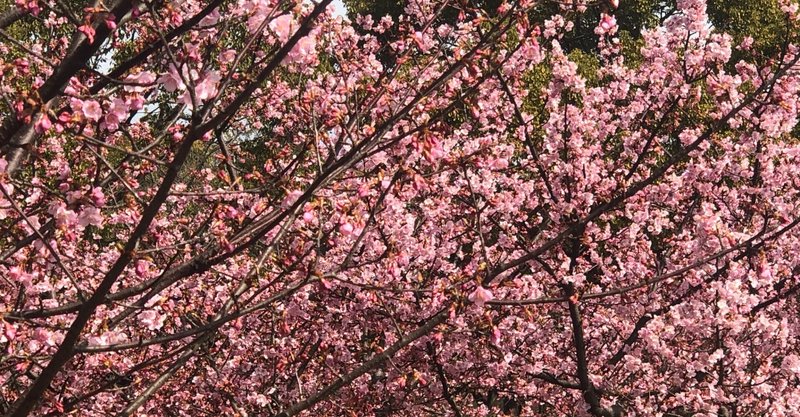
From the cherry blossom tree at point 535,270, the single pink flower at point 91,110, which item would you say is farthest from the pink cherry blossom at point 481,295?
the single pink flower at point 91,110

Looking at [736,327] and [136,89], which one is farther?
[736,327]

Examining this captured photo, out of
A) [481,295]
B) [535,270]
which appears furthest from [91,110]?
[535,270]

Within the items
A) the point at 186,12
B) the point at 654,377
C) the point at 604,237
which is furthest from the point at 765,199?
the point at 186,12

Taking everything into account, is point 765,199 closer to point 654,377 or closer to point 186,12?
point 654,377

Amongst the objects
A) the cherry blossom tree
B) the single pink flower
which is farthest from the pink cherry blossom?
the single pink flower

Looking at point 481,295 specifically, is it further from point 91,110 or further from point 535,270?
point 535,270

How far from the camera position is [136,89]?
12.3ft

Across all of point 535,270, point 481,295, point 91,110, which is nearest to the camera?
point 91,110

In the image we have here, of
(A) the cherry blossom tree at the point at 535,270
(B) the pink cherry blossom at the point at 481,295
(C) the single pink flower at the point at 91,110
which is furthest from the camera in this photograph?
(A) the cherry blossom tree at the point at 535,270

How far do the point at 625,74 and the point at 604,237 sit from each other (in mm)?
1769

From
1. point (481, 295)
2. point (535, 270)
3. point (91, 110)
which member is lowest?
point (481, 295)

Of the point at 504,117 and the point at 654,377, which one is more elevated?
the point at 504,117

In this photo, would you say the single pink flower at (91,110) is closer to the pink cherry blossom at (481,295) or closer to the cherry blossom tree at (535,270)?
the pink cherry blossom at (481,295)

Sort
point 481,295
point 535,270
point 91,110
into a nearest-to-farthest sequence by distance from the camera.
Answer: point 91,110, point 481,295, point 535,270
